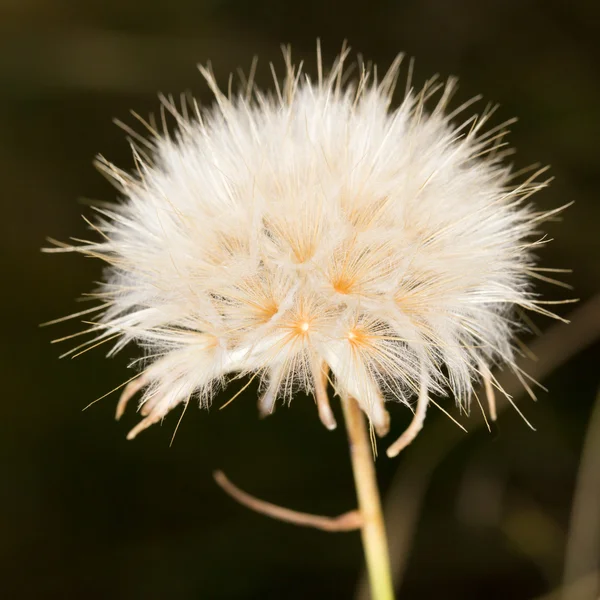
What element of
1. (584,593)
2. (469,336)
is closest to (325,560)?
(584,593)

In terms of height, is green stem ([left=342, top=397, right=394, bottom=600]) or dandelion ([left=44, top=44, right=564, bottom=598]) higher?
dandelion ([left=44, top=44, right=564, bottom=598])

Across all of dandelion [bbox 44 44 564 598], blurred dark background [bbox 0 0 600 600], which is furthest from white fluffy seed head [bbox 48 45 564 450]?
blurred dark background [bbox 0 0 600 600]

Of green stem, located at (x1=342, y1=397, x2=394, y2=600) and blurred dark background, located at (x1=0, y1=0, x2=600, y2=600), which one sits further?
blurred dark background, located at (x1=0, y1=0, x2=600, y2=600)

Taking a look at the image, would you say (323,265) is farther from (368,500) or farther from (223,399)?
(223,399)

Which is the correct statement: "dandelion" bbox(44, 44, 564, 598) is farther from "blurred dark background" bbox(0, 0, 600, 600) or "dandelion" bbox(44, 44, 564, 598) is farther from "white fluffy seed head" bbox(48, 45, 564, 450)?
"blurred dark background" bbox(0, 0, 600, 600)

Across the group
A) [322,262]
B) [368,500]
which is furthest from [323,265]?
[368,500]

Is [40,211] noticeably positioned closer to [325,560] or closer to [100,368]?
[100,368]

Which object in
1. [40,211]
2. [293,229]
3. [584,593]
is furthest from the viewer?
[40,211]

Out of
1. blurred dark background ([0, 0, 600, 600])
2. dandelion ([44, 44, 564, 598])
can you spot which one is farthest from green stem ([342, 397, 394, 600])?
blurred dark background ([0, 0, 600, 600])
